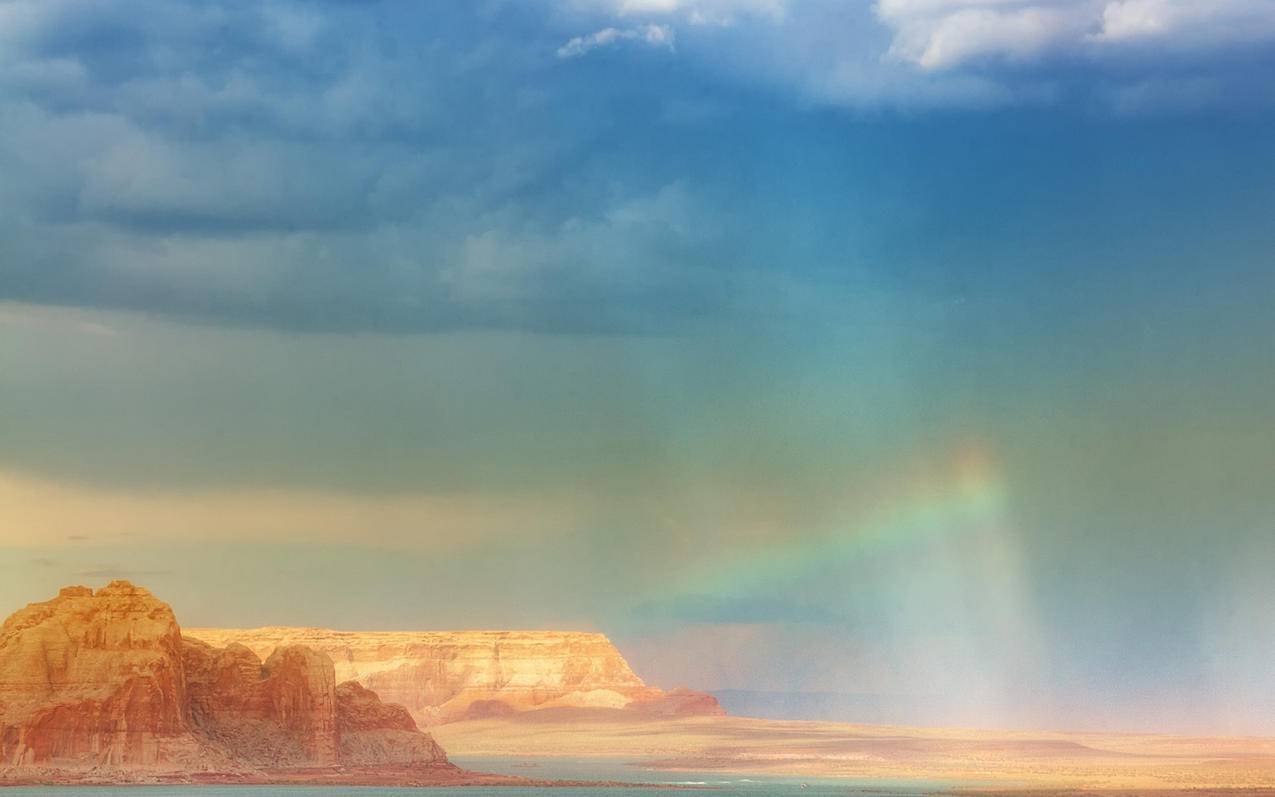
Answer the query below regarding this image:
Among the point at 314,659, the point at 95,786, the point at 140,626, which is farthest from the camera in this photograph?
the point at 314,659

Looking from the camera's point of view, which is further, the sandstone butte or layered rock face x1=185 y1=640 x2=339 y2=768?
layered rock face x1=185 y1=640 x2=339 y2=768

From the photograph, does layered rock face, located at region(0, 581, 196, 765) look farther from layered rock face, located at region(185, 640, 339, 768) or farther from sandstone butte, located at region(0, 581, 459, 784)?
layered rock face, located at region(185, 640, 339, 768)

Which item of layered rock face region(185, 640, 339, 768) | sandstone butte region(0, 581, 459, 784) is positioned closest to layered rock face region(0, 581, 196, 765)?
sandstone butte region(0, 581, 459, 784)

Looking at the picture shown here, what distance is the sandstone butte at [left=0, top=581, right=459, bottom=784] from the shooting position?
551ft

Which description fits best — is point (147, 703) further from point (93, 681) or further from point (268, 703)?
point (268, 703)

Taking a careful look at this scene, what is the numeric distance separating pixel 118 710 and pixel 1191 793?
108 metres

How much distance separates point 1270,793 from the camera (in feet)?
655

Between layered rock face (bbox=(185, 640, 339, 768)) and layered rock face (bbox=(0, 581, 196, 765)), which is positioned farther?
layered rock face (bbox=(185, 640, 339, 768))

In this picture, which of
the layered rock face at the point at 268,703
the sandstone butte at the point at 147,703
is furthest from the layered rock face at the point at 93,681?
the layered rock face at the point at 268,703

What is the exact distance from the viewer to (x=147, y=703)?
170000 millimetres

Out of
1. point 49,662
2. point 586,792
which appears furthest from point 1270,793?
point 49,662

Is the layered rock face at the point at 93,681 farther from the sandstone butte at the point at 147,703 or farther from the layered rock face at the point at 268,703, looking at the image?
the layered rock face at the point at 268,703

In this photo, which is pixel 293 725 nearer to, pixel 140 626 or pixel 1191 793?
pixel 140 626

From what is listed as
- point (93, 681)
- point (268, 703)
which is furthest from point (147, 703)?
point (268, 703)
